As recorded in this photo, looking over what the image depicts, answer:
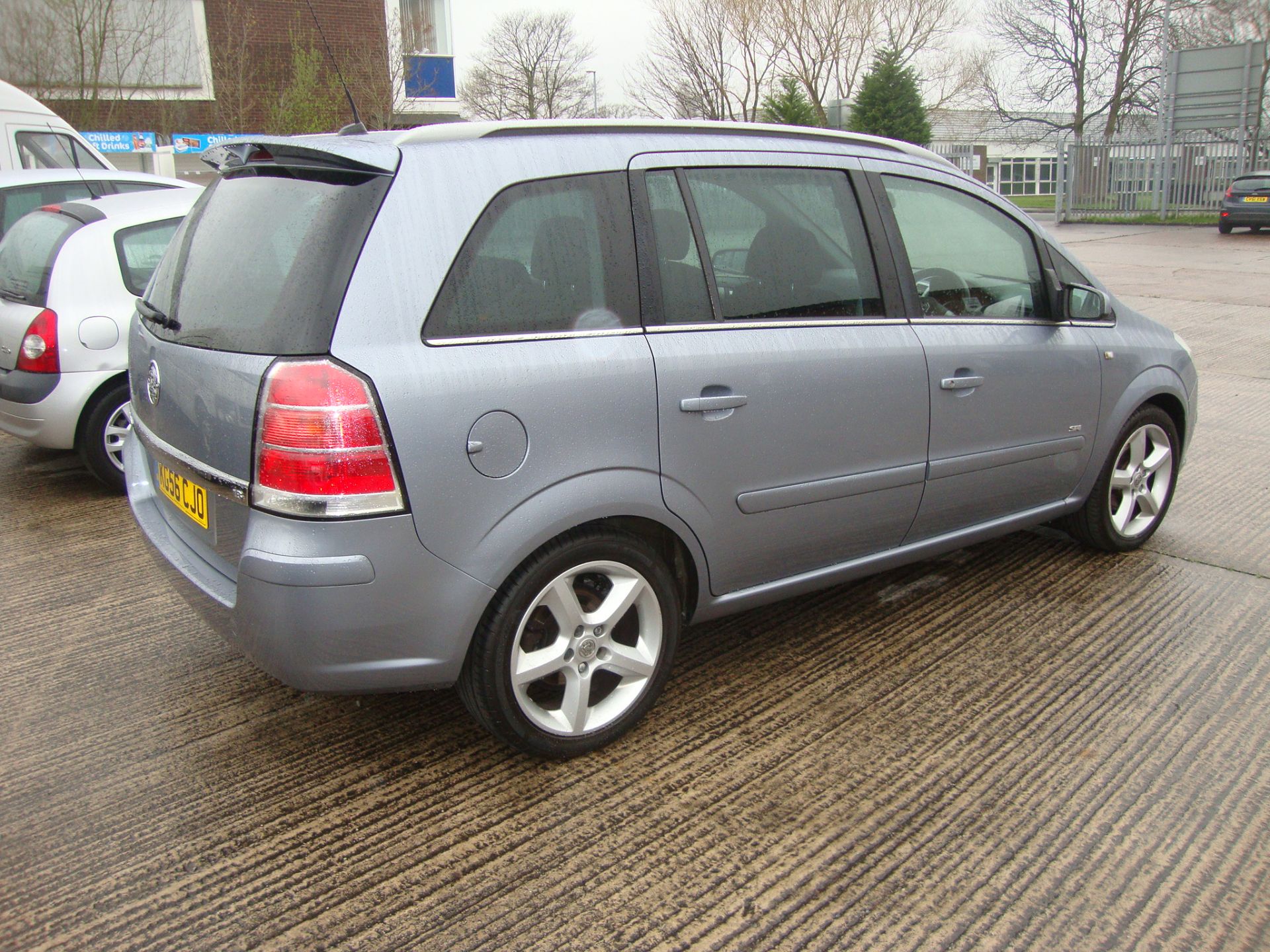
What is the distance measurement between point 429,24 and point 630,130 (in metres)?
28.8

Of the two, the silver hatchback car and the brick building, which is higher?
the brick building

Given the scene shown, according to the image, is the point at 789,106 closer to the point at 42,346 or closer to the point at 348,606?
the point at 42,346

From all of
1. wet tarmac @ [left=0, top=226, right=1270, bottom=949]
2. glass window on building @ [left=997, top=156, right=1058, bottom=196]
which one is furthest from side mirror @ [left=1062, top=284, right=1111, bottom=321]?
glass window on building @ [left=997, top=156, right=1058, bottom=196]

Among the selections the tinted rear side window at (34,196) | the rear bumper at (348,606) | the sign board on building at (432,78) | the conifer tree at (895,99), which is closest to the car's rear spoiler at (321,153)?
the rear bumper at (348,606)

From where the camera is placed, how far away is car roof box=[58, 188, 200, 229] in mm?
5695

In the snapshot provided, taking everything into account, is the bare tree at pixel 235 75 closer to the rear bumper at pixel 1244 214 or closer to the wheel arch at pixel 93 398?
the wheel arch at pixel 93 398

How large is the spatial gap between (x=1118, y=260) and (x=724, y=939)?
17.9 metres

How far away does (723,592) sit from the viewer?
10.3 feet

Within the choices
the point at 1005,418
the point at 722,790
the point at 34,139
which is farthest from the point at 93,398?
the point at 34,139

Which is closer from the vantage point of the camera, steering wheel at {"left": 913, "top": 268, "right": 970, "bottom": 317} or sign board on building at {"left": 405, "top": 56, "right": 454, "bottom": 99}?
steering wheel at {"left": 913, "top": 268, "right": 970, "bottom": 317}

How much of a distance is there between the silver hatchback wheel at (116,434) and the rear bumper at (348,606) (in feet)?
10.8

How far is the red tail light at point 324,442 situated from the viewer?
2.35 m

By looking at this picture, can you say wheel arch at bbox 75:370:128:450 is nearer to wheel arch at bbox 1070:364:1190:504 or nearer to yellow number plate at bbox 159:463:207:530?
yellow number plate at bbox 159:463:207:530

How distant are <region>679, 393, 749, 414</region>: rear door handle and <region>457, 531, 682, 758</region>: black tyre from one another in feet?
1.30
